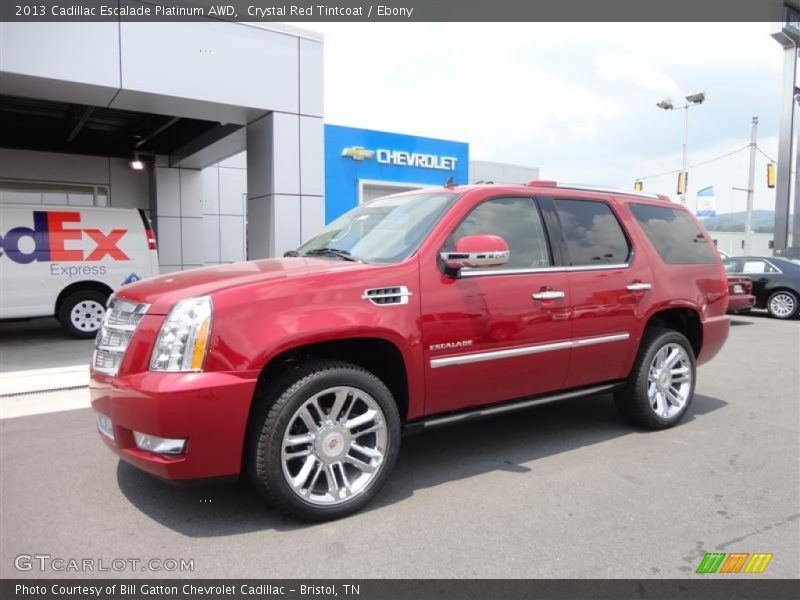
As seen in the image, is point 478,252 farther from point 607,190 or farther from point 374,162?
point 374,162

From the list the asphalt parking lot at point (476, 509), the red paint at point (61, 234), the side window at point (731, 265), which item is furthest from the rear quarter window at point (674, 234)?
the side window at point (731, 265)

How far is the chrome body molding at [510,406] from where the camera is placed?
3.64 meters

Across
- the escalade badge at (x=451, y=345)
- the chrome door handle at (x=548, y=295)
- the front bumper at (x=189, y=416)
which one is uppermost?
the chrome door handle at (x=548, y=295)

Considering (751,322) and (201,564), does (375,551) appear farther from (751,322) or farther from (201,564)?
(751,322)

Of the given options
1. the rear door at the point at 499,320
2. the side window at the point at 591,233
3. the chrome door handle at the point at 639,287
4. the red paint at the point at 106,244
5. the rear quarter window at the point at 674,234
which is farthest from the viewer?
the red paint at the point at 106,244

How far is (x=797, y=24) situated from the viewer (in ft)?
68.9

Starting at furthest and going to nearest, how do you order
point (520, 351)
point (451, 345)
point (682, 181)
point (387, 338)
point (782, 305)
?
1. point (682, 181)
2. point (782, 305)
3. point (520, 351)
4. point (451, 345)
5. point (387, 338)

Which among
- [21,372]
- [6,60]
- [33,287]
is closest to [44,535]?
[21,372]

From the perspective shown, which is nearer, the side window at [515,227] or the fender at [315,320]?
the fender at [315,320]

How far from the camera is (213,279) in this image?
3316mm

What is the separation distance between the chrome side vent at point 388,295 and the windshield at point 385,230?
0.23 metres

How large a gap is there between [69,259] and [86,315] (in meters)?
0.97

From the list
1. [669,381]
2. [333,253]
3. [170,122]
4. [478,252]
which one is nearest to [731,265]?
[669,381]

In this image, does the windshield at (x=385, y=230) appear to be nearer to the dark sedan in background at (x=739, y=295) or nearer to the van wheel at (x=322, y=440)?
the van wheel at (x=322, y=440)
